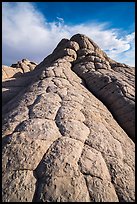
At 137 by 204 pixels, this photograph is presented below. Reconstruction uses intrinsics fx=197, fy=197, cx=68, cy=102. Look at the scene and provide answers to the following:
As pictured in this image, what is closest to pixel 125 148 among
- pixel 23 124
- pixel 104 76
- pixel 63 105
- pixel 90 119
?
pixel 90 119

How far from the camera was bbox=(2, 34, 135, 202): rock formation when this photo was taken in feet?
12.7

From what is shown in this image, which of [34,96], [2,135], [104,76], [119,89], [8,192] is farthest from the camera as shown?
[104,76]

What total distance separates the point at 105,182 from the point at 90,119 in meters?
2.36

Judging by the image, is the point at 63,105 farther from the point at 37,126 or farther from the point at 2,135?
the point at 2,135

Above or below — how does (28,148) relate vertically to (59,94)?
below

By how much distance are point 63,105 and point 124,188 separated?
3.25 metres

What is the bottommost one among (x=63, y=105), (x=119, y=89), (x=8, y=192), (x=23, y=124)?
(x=8, y=192)

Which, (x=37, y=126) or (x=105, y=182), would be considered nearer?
(x=105, y=182)

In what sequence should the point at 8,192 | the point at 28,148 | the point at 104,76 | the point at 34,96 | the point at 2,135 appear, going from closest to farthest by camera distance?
the point at 8,192 → the point at 28,148 → the point at 2,135 → the point at 34,96 → the point at 104,76

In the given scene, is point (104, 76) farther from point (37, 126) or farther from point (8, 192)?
point (8, 192)

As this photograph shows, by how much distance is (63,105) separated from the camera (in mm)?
6586

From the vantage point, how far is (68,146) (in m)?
4.72

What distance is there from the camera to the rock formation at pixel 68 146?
3.88 m

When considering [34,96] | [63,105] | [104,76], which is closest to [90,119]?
[63,105]
